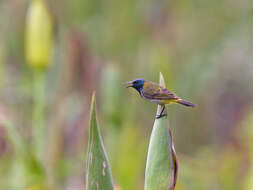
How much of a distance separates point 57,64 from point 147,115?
18.9 inches

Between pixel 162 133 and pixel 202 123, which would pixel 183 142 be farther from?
pixel 162 133

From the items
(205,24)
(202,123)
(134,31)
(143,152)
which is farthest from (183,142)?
(205,24)

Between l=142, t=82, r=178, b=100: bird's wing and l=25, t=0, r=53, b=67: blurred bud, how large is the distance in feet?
2.07

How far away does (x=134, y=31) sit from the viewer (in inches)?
87.4

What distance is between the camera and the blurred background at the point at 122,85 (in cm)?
130

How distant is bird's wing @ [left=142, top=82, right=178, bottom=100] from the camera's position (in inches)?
22.8

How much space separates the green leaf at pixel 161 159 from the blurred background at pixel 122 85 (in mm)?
489

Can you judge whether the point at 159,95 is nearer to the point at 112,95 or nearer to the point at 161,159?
the point at 161,159

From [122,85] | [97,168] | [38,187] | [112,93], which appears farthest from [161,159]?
[122,85]

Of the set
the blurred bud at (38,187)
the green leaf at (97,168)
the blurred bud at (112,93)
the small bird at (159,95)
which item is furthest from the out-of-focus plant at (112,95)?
the green leaf at (97,168)

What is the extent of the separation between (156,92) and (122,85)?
98 cm

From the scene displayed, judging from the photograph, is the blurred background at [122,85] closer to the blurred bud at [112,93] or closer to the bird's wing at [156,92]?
the blurred bud at [112,93]

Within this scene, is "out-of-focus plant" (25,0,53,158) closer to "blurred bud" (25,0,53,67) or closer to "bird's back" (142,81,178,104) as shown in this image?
"blurred bud" (25,0,53,67)

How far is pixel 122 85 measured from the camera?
156 centimetres
